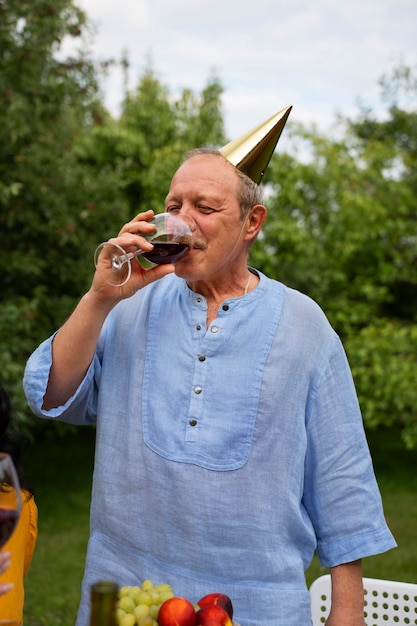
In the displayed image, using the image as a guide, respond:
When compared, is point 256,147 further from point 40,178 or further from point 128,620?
point 40,178

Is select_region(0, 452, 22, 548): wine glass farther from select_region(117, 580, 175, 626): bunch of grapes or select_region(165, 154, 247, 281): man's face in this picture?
select_region(165, 154, 247, 281): man's face

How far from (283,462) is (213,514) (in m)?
0.22

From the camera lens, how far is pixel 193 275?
1977 millimetres

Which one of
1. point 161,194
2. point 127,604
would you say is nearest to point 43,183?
point 161,194

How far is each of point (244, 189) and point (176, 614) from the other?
3.75ft

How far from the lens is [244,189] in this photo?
81.7 inches

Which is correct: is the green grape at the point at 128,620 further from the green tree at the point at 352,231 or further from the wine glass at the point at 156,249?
the green tree at the point at 352,231

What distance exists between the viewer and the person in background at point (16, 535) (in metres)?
1.78

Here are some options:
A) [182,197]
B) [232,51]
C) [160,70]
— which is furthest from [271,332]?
[160,70]

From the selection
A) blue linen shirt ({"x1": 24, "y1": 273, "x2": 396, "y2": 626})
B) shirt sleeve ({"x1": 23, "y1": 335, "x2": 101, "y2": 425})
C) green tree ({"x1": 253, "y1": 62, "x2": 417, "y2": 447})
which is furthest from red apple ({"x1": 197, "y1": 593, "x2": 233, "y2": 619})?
green tree ({"x1": 253, "y1": 62, "x2": 417, "y2": 447})

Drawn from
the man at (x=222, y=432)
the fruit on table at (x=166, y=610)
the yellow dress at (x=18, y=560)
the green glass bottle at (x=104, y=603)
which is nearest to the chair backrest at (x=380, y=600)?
the man at (x=222, y=432)

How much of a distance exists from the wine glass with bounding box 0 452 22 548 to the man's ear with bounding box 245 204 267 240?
42.0 inches

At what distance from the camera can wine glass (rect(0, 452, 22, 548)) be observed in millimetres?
1268

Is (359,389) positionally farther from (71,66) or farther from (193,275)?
(193,275)
